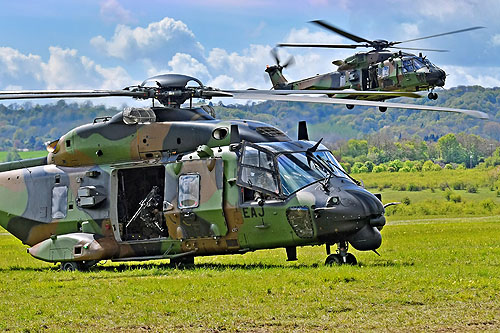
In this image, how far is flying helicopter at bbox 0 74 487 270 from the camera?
17594 millimetres

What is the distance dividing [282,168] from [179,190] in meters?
2.66

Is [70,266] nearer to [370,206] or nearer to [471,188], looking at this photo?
[370,206]

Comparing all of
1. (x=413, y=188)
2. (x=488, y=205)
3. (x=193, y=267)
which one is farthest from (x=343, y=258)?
(x=413, y=188)

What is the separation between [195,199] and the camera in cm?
1888

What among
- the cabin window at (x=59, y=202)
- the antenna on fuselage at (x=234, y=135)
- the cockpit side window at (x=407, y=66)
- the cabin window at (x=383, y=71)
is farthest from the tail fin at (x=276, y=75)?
the antenna on fuselage at (x=234, y=135)

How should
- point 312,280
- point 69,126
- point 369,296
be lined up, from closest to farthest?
point 369,296
point 312,280
point 69,126

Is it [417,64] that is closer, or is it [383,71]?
[417,64]

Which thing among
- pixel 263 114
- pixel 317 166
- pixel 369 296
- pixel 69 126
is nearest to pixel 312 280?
pixel 369 296

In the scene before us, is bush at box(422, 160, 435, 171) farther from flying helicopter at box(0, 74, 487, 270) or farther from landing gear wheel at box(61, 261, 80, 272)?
landing gear wheel at box(61, 261, 80, 272)

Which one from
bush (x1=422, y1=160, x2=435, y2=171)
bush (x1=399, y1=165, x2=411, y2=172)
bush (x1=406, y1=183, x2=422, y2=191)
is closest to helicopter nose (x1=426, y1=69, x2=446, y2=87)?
bush (x1=406, y1=183, x2=422, y2=191)

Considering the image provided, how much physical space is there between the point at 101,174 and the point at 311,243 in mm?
5636

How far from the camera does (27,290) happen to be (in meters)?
16.1

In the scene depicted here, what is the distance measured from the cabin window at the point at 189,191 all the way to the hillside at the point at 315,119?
48.1 ft

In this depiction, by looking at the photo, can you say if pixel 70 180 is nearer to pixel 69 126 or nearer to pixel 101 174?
pixel 101 174
